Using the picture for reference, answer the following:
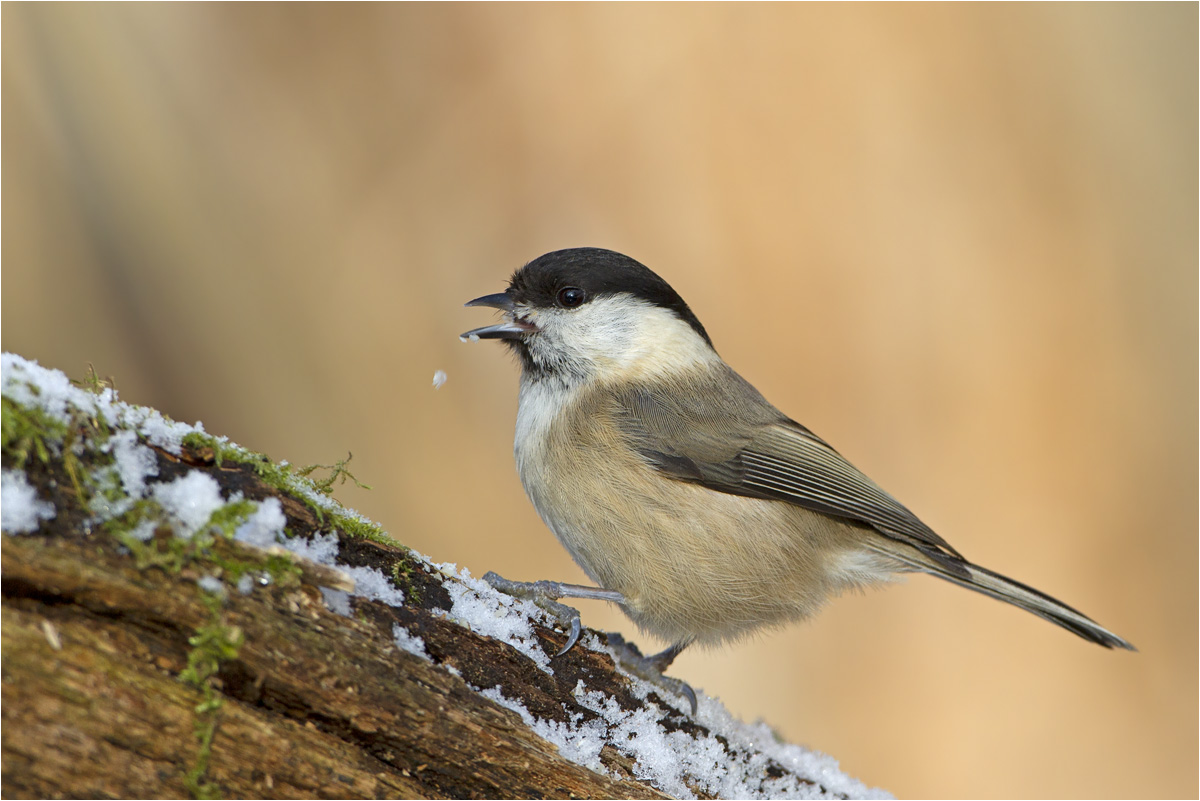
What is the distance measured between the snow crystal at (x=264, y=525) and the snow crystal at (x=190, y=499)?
2.3 inches

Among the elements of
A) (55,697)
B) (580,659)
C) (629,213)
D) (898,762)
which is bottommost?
(55,697)

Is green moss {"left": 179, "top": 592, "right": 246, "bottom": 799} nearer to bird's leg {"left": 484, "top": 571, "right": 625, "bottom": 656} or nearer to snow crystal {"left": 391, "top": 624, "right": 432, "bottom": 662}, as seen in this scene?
snow crystal {"left": 391, "top": 624, "right": 432, "bottom": 662}

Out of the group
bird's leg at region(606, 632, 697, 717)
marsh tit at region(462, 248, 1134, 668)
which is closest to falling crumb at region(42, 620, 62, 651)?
marsh tit at region(462, 248, 1134, 668)

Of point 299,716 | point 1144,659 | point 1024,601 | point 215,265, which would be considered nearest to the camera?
point 299,716

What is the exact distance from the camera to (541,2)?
4312 millimetres

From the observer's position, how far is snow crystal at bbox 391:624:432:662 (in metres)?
1.53

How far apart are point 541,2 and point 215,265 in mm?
2602

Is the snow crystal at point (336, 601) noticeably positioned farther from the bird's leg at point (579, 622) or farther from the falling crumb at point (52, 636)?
the bird's leg at point (579, 622)

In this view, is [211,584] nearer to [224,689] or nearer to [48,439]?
[224,689]

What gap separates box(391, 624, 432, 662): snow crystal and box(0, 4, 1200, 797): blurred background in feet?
10.3

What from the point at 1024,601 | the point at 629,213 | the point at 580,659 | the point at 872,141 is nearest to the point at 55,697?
the point at 580,659

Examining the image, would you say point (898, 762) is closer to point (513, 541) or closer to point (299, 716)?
point (513, 541)

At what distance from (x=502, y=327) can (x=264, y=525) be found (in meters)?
1.32

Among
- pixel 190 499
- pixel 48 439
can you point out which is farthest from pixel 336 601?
pixel 48 439
